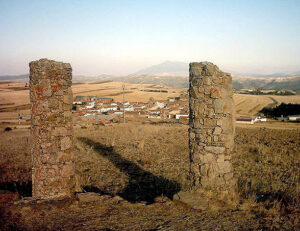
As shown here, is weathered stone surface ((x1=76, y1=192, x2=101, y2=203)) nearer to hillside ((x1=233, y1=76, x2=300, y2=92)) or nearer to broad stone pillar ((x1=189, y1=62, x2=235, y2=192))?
broad stone pillar ((x1=189, y1=62, x2=235, y2=192))

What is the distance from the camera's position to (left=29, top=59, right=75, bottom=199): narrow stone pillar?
6.52 m

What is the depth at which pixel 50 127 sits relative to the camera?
6.59 m

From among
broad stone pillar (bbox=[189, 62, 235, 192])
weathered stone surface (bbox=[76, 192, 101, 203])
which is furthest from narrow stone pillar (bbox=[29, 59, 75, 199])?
broad stone pillar (bbox=[189, 62, 235, 192])

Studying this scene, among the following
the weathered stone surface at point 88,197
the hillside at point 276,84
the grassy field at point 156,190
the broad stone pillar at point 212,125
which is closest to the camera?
the grassy field at point 156,190

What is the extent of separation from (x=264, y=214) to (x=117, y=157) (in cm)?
812

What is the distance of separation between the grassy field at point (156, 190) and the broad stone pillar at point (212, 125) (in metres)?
0.66

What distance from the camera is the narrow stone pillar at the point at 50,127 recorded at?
652cm

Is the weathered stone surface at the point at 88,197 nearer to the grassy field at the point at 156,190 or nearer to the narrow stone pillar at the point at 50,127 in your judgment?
the grassy field at the point at 156,190

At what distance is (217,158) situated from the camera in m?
6.55

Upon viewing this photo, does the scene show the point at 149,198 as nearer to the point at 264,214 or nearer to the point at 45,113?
the point at 264,214

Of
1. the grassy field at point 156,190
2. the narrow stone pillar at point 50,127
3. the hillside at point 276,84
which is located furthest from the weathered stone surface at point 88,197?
the hillside at point 276,84

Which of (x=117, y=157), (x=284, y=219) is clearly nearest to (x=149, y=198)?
(x=284, y=219)

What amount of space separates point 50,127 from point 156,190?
3.61 m

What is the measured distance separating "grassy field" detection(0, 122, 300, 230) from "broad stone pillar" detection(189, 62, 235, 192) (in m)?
0.66
